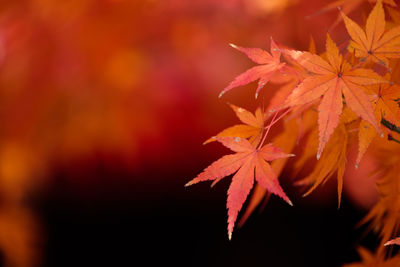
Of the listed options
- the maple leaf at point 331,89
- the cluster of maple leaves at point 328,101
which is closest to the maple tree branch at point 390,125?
the cluster of maple leaves at point 328,101

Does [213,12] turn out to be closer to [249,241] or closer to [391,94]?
[391,94]

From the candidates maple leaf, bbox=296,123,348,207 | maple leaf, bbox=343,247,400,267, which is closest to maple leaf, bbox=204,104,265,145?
maple leaf, bbox=296,123,348,207

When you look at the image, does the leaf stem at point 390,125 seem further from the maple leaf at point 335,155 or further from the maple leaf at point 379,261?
the maple leaf at point 379,261

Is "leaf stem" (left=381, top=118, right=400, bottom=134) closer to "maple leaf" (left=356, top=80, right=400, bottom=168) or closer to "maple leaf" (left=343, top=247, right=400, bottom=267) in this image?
"maple leaf" (left=356, top=80, right=400, bottom=168)

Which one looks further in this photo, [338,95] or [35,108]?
[35,108]

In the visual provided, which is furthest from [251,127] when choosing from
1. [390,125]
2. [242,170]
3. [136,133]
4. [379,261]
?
[136,133]

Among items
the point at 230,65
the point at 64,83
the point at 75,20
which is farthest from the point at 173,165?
the point at 75,20

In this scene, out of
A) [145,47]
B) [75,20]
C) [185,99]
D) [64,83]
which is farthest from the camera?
[185,99]
